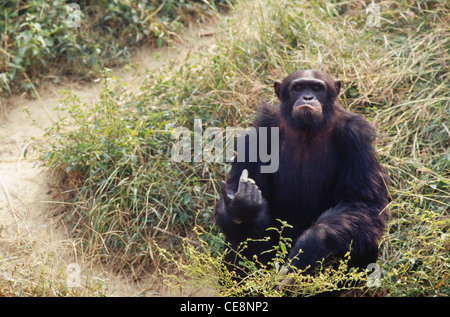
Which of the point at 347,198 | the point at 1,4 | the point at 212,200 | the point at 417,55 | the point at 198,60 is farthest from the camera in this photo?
the point at 1,4

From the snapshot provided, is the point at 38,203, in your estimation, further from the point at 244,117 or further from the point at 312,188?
the point at 312,188

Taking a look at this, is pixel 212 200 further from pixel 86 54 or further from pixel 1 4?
pixel 1 4

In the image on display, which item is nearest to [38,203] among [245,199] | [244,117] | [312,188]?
[244,117]

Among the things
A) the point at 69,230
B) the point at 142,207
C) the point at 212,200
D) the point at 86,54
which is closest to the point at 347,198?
the point at 212,200

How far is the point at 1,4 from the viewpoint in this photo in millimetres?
8969

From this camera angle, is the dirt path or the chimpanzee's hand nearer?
the chimpanzee's hand

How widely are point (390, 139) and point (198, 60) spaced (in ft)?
8.66

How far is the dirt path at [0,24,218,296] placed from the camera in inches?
253

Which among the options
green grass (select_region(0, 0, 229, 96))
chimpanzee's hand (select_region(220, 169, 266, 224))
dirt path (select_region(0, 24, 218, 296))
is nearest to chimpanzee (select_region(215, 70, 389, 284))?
chimpanzee's hand (select_region(220, 169, 266, 224))

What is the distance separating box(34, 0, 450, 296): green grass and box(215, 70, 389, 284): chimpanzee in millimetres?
415

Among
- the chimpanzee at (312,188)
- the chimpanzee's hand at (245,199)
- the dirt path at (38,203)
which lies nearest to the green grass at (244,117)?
the dirt path at (38,203)

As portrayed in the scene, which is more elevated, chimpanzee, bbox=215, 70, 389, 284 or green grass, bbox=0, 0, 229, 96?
green grass, bbox=0, 0, 229, 96

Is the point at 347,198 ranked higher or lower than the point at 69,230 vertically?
higher

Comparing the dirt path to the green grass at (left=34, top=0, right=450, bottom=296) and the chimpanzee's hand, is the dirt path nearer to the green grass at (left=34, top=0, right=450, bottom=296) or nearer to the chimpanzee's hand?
the green grass at (left=34, top=0, right=450, bottom=296)
